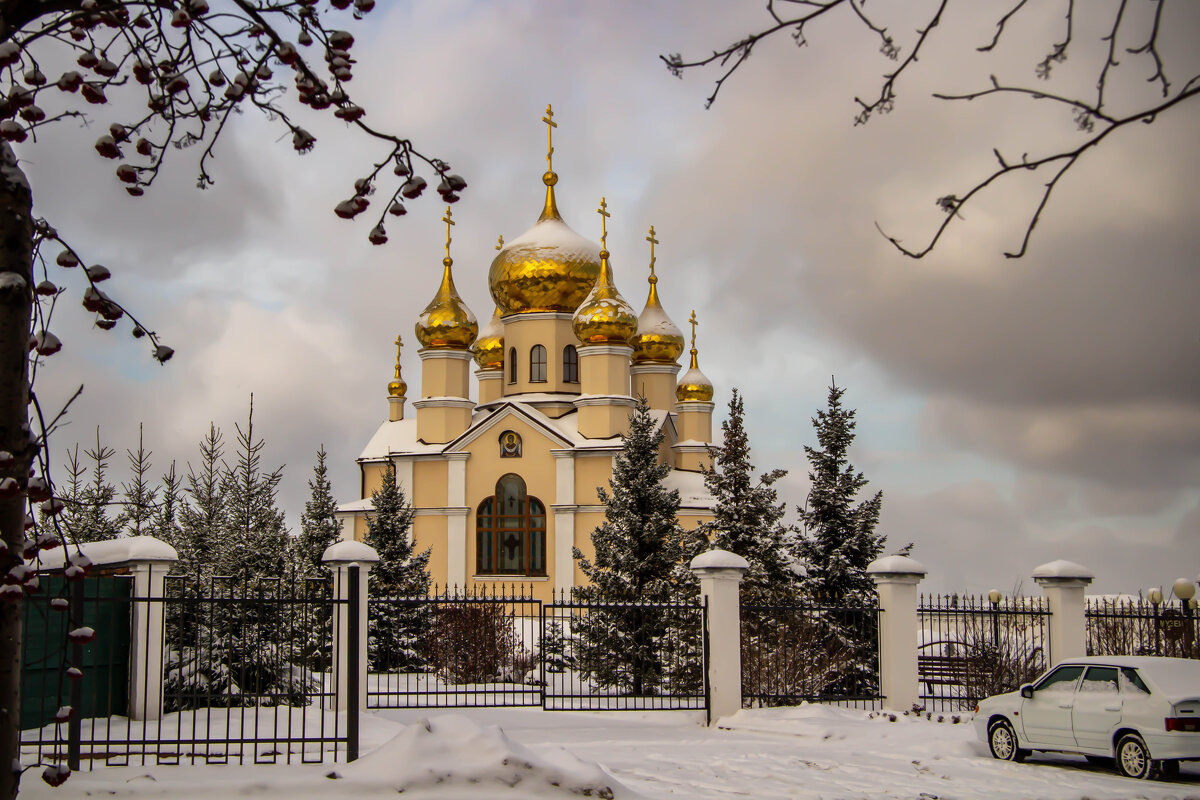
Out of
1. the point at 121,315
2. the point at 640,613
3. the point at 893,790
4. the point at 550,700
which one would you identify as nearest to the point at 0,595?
the point at 121,315

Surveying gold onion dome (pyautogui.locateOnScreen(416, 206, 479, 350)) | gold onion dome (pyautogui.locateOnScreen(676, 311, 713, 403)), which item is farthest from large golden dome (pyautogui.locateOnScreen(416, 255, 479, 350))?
gold onion dome (pyautogui.locateOnScreen(676, 311, 713, 403))

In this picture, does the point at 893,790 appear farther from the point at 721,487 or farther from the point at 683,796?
the point at 721,487

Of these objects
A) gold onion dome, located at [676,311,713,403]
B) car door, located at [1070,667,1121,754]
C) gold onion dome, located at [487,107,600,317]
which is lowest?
car door, located at [1070,667,1121,754]

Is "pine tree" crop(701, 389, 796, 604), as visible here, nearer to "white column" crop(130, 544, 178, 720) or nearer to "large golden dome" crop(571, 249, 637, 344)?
"white column" crop(130, 544, 178, 720)

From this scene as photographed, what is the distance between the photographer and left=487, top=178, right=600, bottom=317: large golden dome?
34.0m

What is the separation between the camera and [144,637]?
11.8 m

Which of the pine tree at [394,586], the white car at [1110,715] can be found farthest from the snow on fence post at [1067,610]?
the pine tree at [394,586]

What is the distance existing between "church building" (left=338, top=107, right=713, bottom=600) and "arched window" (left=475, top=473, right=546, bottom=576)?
38mm

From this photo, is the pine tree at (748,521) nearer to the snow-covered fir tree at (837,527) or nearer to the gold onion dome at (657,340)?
the snow-covered fir tree at (837,527)

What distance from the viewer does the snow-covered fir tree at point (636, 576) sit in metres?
17.7

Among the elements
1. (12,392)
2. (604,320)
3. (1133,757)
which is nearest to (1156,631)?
(1133,757)

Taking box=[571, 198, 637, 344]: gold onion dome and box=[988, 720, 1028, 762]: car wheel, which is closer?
box=[988, 720, 1028, 762]: car wheel

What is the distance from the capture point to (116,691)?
11781mm

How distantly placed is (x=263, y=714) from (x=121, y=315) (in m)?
8.45
